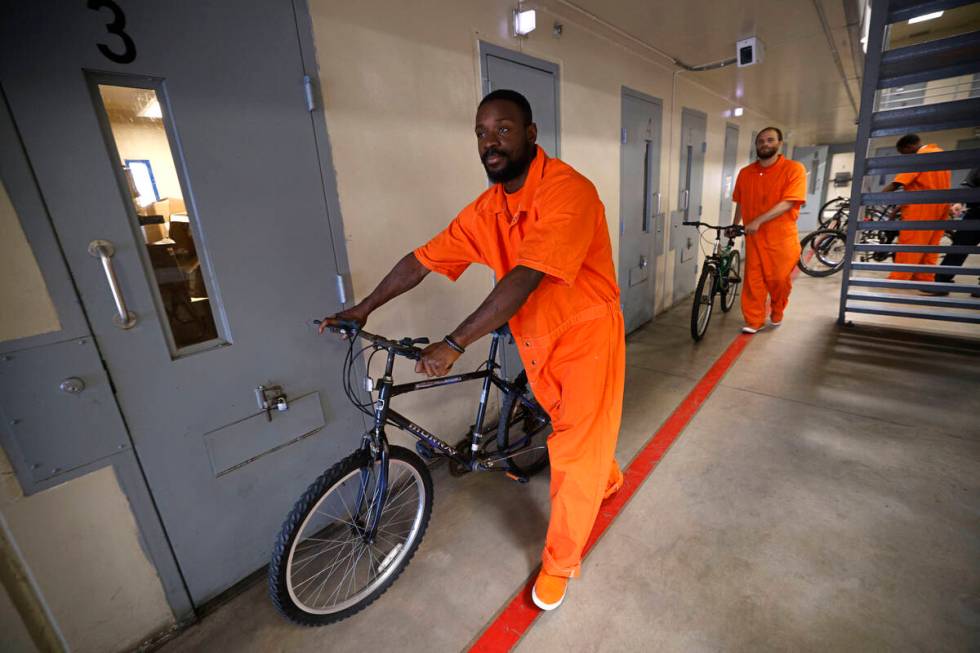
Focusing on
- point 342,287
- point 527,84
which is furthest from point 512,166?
point 527,84

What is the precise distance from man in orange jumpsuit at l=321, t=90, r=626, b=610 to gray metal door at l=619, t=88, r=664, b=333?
267 centimetres

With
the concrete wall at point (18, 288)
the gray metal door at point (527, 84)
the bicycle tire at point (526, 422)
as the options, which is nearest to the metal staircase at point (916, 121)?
the gray metal door at point (527, 84)

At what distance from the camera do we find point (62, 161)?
115 centimetres

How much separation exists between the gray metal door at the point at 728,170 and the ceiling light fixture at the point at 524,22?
501 cm

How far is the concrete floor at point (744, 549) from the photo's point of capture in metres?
→ 1.44

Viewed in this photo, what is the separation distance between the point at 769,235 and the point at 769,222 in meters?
0.12

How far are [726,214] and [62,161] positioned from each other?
776cm

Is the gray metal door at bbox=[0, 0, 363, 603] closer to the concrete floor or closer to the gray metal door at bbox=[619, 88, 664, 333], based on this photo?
the concrete floor

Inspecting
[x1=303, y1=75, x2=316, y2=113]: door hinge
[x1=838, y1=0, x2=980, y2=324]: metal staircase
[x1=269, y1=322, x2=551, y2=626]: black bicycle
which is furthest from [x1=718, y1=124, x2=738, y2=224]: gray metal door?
[x1=303, y1=75, x2=316, y2=113]: door hinge

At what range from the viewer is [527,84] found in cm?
266

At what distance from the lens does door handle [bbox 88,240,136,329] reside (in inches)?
48.2

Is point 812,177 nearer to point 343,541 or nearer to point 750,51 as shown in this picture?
point 750,51

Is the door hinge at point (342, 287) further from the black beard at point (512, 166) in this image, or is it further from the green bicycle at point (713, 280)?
the green bicycle at point (713, 280)

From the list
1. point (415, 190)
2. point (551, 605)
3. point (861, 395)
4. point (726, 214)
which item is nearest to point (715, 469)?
point (551, 605)
